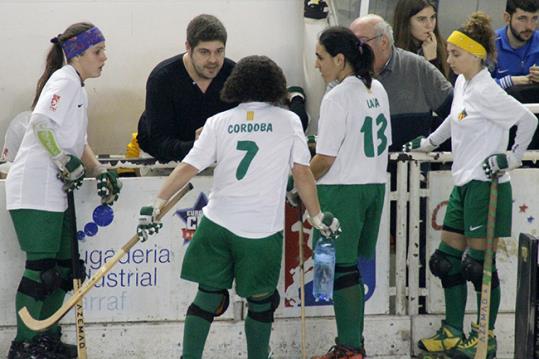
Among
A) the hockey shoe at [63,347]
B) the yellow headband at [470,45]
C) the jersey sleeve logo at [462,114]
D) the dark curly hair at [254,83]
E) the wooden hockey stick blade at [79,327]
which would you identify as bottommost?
the hockey shoe at [63,347]

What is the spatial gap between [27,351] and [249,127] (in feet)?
6.27

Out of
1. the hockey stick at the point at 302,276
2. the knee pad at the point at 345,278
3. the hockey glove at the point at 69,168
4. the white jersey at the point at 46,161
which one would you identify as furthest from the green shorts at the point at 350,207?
the white jersey at the point at 46,161

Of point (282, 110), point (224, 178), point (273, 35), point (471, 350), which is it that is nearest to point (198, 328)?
point (224, 178)

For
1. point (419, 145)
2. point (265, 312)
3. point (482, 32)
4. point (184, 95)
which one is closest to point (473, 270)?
point (419, 145)

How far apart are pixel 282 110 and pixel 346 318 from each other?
4.26 ft

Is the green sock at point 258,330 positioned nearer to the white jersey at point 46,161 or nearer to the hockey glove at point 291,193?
the hockey glove at point 291,193

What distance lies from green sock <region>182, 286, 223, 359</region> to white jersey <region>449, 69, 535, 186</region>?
161 centimetres

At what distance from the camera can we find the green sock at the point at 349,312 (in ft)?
22.1

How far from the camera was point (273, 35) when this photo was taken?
891 cm

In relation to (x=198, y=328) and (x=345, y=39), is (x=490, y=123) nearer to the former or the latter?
(x=345, y=39)

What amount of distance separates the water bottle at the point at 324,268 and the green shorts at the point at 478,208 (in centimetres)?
82

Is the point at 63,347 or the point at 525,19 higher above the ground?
the point at 525,19

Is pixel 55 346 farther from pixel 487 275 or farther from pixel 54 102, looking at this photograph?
pixel 487 275

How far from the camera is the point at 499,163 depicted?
6.52 meters
